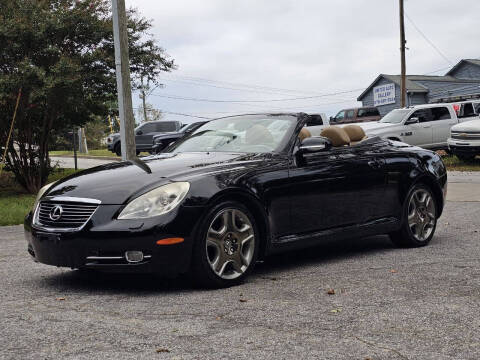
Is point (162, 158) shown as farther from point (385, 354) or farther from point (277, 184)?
point (385, 354)

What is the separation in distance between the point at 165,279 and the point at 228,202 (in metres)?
1.02

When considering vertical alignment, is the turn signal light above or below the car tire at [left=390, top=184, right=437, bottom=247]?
above

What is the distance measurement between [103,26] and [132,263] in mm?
14551

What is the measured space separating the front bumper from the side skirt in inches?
39.6

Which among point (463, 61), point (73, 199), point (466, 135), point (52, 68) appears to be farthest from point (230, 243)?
point (463, 61)

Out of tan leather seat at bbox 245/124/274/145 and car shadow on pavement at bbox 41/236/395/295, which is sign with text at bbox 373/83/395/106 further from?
tan leather seat at bbox 245/124/274/145

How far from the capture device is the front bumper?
560 cm

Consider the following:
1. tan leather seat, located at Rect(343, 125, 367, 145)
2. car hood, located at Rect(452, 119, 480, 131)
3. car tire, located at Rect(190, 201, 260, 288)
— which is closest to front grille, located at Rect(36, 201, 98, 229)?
car tire, located at Rect(190, 201, 260, 288)

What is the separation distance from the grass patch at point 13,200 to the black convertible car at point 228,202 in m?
6.40

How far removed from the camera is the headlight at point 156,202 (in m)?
5.66

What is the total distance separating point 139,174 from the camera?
20.1 feet

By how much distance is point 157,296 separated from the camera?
5746 mm

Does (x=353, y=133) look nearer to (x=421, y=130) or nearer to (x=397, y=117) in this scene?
(x=397, y=117)

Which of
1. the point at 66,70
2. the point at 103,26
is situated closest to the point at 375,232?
the point at 66,70
